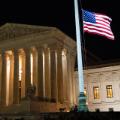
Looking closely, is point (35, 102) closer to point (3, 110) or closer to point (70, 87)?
point (3, 110)

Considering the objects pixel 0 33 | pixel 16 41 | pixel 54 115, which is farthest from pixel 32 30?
pixel 54 115

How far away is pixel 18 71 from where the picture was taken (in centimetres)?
5012

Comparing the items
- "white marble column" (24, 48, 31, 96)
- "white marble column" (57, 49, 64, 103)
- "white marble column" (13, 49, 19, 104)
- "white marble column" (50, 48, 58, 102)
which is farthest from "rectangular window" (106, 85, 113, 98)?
"white marble column" (13, 49, 19, 104)

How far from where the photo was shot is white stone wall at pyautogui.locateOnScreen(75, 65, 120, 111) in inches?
1976

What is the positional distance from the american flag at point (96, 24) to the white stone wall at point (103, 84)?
24255 millimetres

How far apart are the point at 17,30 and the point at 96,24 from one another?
27021 millimetres

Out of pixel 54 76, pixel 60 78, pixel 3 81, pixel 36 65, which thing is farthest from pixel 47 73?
pixel 3 81

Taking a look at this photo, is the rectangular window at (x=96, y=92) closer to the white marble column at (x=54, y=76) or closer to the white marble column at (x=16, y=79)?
the white marble column at (x=54, y=76)

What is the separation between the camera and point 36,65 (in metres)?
49.7

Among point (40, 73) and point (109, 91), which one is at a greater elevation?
point (40, 73)

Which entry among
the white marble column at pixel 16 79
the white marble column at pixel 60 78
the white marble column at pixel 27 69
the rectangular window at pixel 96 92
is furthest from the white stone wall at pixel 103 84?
the white marble column at pixel 16 79

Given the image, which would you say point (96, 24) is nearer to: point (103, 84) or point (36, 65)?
point (36, 65)

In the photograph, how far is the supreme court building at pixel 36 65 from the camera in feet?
156

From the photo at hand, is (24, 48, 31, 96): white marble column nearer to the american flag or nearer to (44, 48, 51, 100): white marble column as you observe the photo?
(44, 48, 51, 100): white marble column
